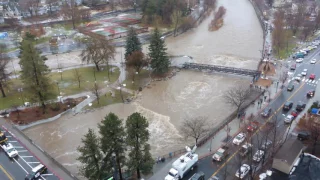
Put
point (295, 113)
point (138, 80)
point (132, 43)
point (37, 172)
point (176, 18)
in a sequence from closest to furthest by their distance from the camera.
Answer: point (37, 172) < point (295, 113) < point (138, 80) < point (132, 43) < point (176, 18)

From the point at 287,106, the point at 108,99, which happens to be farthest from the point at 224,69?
the point at 108,99

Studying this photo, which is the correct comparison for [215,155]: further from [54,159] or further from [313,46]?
[313,46]

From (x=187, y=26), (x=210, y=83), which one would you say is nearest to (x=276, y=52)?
(x=210, y=83)

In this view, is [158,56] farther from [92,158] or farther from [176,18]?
[176,18]

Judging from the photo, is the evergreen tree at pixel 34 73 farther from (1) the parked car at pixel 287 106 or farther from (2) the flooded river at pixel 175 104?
(1) the parked car at pixel 287 106

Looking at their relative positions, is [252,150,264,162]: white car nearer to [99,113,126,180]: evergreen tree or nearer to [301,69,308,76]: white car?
[99,113,126,180]: evergreen tree

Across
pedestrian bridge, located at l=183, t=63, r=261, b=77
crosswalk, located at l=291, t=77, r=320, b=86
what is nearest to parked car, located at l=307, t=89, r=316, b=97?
crosswalk, located at l=291, t=77, r=320, b=86

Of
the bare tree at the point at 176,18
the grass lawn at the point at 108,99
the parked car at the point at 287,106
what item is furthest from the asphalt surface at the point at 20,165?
the bare tree at the point at 176,18
